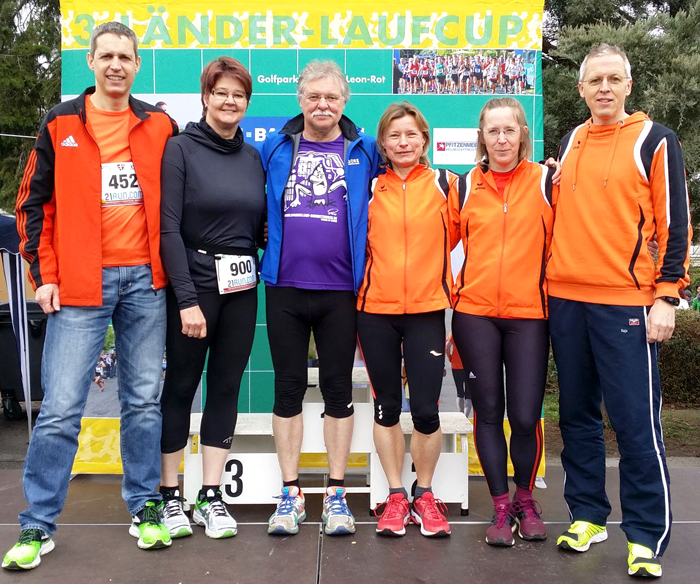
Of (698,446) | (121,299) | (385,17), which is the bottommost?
(698,446)

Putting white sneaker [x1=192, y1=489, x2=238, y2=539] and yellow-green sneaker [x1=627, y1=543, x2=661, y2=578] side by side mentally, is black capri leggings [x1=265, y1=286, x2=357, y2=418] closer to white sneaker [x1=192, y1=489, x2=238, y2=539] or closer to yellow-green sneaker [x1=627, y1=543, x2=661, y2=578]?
white sneaker [x1=192, y1=489, x2=238, y2=539]

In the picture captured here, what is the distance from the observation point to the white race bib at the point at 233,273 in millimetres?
2711

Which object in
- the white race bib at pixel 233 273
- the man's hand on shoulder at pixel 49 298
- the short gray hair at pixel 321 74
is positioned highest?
the short gray hair at pixel 321 74

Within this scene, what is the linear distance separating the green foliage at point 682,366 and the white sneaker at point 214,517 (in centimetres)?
504

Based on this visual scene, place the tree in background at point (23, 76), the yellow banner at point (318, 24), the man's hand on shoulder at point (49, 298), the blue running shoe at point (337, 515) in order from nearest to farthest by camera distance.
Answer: the man's hand on shoulder at point (49, 298), the blue running shoe at point (337, 515), the yellow banner at point (318, 24), the tree in background at point (23, 76)

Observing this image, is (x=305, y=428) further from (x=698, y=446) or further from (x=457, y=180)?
(x=698, y=446)

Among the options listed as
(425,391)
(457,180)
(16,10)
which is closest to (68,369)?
(425,391)

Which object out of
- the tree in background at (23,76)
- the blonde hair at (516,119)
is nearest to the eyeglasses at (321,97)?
the blonde hair at (516,119)

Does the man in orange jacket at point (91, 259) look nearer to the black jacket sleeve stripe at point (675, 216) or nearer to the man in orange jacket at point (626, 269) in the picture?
the man in orange jacket at point (626, 269)

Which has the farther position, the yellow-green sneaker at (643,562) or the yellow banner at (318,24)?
the yellow banner at (318,24)

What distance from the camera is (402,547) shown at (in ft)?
8.99

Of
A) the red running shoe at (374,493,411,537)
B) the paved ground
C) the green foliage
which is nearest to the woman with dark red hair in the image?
the paved ground

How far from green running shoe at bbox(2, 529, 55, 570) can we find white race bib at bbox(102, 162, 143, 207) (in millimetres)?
1256

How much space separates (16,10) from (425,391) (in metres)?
11.4
